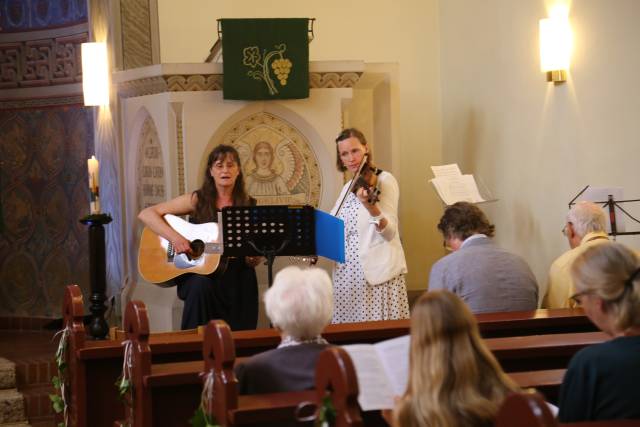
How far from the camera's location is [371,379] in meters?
2.51

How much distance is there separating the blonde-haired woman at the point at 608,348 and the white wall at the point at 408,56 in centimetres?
593

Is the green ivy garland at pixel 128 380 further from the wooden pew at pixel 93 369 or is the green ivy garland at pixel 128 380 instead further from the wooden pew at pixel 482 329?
the wooden pew at pixel 482 329

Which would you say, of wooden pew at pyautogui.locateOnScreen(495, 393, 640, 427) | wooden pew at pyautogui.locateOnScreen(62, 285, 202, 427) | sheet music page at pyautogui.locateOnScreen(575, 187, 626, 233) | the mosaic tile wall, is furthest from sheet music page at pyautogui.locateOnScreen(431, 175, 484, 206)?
wooden pew at pyautogui.locateOnScreen(495, 393, 640, 427)

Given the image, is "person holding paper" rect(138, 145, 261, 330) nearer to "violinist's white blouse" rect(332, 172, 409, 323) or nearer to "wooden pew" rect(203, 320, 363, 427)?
"violinist's white blouse" rect(332, 172, 409, 323)

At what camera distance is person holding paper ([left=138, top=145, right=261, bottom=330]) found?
5285 mm

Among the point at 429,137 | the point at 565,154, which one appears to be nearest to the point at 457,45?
the point at 429,137

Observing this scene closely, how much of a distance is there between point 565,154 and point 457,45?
209 cm

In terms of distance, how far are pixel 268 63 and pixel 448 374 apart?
4.21 meters

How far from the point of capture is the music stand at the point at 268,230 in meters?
4.68

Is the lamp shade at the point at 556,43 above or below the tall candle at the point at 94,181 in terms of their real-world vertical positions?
above

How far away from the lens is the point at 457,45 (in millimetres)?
8188

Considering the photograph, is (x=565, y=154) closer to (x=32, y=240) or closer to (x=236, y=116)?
(x=236, y=116)

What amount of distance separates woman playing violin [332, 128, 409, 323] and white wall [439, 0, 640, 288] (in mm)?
1374

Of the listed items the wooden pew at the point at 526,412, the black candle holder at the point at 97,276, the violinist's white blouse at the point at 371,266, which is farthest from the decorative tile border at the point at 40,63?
the wooden pew at the point at 526,412
